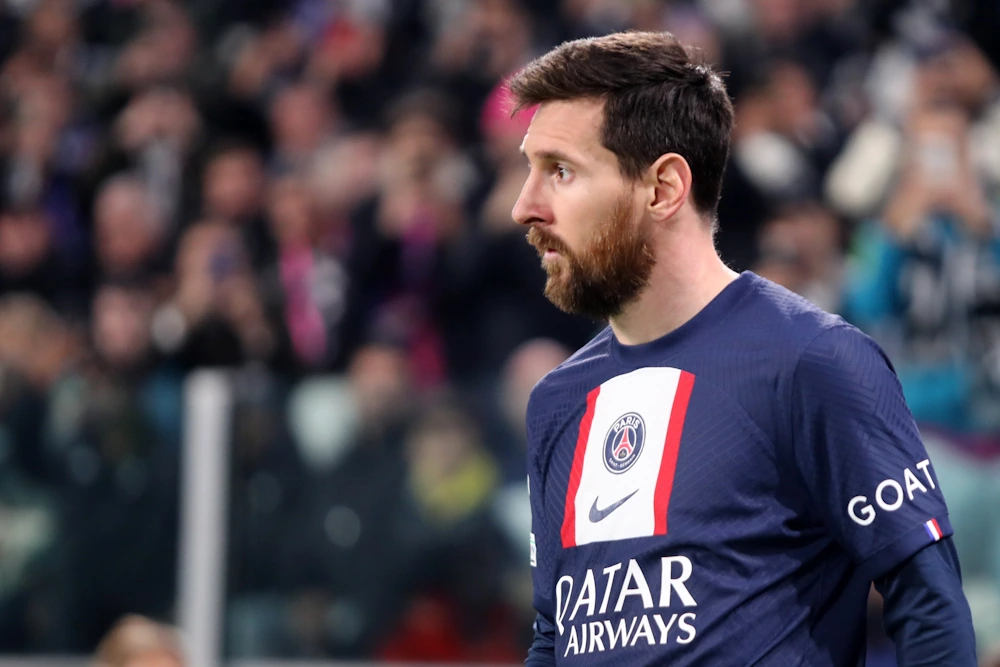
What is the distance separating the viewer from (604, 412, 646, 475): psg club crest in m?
2.02

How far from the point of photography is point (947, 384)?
4676 mm

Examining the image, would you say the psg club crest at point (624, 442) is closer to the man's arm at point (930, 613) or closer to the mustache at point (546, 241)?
the mustache at point (546, 241)

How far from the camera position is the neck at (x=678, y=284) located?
6.77ft

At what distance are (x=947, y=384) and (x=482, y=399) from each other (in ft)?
5.08

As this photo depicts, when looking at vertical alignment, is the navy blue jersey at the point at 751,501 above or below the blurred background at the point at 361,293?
below

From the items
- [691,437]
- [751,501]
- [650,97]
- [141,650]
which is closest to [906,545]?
[751,501]

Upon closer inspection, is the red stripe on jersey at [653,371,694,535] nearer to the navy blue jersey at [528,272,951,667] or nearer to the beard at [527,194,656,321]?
the navy blue jersey at [528,272,951,667]

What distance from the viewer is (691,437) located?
1960mm

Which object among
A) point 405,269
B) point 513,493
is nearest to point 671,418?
point 513,493

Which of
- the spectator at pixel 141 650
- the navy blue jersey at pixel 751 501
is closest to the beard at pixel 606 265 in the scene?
the navy blue jersey at pixel 751 501

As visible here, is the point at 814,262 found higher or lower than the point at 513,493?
higher

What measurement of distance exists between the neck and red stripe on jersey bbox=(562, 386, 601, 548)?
5.6 inches

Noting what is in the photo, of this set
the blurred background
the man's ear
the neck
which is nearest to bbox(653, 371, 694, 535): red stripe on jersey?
the neck

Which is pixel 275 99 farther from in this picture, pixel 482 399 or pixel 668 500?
pixel 668 500
